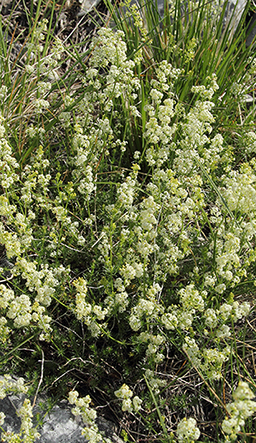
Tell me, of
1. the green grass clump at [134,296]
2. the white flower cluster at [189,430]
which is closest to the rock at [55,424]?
the green grass clump at [134,296]

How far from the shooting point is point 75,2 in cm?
620

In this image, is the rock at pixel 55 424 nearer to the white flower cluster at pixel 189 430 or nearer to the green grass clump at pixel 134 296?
the green grass clump at pixel 134 296

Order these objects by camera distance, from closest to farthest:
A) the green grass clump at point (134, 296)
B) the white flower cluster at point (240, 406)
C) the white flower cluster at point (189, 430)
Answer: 1. the white flower cluster at point (240, 406)
2. the white flower cluster at point (189, 430)
3. the green grass clump at point (134, 296)

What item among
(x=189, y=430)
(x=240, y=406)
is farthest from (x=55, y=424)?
(x=240, y=406)

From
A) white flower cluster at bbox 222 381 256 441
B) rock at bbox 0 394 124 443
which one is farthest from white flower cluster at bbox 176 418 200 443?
rock at bbox 0 394 124 443

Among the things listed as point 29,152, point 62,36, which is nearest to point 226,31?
point 62,36

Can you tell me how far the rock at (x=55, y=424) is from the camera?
2512 millimetres

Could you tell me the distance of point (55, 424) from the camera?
2.57m

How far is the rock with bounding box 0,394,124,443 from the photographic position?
2.51 m

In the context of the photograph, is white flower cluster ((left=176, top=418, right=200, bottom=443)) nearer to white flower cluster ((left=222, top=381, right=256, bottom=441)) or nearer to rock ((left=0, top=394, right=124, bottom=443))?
white flower cluster ((left=222, top=381, right=256, bottom=441))

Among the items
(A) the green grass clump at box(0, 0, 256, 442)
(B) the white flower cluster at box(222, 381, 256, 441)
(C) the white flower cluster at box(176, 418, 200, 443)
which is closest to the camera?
(B) the white flower cluster at box(222, 381, 256, 441)

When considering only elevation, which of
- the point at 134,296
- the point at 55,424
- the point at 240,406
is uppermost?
the point at 240,406

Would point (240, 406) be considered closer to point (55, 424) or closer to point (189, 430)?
point (189, 430)

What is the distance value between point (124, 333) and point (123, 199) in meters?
1.08
